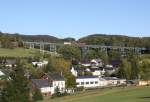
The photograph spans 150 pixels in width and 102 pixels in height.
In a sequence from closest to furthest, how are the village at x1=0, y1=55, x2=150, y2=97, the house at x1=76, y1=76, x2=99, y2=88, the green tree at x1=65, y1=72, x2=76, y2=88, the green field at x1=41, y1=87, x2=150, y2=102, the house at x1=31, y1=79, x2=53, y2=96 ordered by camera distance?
1. the green field at x1=41, y1=87, x2=150, y2=102
2. the house at x1=31, y1=79, x2=53, y2=96
3. the village at x1=0, y1=55, x2=150, y2=97
4. the green tree at x1=65, y1=72, x2=76, y2=88
5. the house at x1=76, y1=76, x2=99, y2=88

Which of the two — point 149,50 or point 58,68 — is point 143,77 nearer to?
point 58,68

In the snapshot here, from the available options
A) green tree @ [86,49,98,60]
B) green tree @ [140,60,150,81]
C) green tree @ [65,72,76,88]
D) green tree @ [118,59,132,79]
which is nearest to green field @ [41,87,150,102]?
green tree @ [65,72,76,88]

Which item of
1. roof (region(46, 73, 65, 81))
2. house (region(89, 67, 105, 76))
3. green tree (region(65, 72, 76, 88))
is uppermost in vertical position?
roof (region(46, 73, 65, 81))

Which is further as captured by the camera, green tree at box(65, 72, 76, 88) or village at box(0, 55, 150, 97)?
green tree at box(65, 72, 76, 88)

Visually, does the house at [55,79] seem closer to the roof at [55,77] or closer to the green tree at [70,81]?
the roof at [55,77]

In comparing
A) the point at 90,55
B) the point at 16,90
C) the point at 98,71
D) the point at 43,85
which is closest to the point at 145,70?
the point at 98,71

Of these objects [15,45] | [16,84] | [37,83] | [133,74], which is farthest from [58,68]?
[15,45]

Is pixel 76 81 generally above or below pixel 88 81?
above

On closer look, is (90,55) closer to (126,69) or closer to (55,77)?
(126,69)

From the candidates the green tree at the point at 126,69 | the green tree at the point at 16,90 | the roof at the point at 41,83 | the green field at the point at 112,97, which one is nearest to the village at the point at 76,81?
the roof at the point at 41,83

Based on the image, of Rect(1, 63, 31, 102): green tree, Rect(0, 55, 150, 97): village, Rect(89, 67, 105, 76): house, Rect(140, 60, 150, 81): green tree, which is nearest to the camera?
Rect(1, 63, 31, 102): green tree

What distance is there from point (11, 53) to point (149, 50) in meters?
73.5

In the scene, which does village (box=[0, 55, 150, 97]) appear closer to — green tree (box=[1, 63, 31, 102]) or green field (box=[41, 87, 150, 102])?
green field (box=[41, 87, 150, 102])

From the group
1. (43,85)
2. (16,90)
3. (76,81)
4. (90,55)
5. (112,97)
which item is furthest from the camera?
(90,55)
